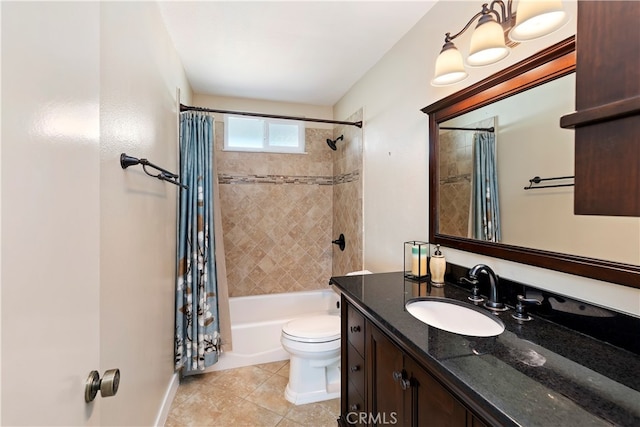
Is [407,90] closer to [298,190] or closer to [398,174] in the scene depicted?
[398,174]

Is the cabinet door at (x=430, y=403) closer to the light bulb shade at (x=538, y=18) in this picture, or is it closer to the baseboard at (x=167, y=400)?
the light bulb shade at (x=538, y=18)

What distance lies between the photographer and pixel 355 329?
1366 millimetres

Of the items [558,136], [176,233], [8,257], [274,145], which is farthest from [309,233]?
[8,257]

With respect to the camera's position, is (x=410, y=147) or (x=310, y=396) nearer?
(x=410, y=147)

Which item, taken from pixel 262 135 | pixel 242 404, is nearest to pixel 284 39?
pixel 262 135

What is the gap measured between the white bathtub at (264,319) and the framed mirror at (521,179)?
1.77m

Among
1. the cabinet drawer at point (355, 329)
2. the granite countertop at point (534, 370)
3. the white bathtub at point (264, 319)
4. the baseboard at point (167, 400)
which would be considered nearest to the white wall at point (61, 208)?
the baseboard at point (167, 400)

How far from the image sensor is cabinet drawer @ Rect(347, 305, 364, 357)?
1301mm

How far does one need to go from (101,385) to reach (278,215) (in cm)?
252

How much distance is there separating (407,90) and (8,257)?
1948 mm

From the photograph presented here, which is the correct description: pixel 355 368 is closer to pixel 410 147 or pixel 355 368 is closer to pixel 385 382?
pixel 385 382

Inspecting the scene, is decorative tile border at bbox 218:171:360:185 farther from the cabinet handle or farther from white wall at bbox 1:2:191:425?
the cabinet handle

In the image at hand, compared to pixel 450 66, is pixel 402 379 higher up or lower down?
lower down

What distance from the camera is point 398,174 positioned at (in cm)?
194
